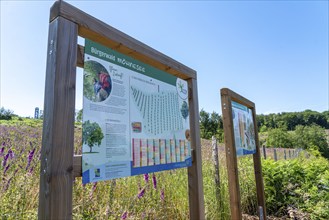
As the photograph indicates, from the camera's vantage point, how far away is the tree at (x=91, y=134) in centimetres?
109

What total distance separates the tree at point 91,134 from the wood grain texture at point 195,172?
104cm

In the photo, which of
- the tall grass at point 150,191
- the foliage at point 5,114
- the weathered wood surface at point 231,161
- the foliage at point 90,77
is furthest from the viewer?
the foliage at point 5,114

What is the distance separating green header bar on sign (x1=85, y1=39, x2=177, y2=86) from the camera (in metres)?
1.24

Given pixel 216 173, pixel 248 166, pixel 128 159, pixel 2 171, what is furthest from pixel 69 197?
pixel 248 166

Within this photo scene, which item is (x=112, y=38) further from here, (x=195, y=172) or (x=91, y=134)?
(x=195, y=172)

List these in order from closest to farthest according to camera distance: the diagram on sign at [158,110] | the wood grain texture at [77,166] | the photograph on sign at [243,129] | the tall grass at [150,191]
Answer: the wood grain texture at [77,166]
the diagram on sign at [158,110]
the tall grass at [150,191]
the photograph on sign at [243,129]

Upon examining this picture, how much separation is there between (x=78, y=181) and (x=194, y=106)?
123cm

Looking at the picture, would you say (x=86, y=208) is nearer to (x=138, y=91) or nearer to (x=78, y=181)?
(x=78, y=181)

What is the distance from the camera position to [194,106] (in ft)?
6.79

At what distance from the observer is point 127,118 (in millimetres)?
1344

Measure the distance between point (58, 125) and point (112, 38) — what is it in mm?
629

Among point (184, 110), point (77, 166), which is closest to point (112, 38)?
point (77, 166)

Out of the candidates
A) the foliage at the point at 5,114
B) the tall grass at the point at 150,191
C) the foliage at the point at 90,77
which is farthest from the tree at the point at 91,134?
the foliage at the point at 5,114

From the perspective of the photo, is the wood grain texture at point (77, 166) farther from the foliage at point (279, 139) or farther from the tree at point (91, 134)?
the foliage at point (279, 139)
